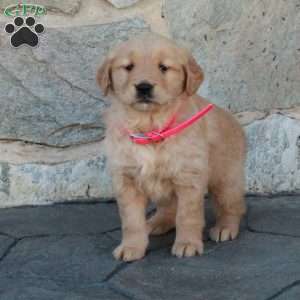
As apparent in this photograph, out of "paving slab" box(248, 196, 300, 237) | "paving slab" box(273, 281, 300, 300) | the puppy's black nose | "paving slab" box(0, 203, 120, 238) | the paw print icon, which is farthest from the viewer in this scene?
the paw print icon

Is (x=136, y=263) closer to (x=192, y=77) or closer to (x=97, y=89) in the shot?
(x=192, y=77)

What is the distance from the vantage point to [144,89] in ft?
9.66

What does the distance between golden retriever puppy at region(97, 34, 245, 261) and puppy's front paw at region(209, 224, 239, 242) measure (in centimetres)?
20

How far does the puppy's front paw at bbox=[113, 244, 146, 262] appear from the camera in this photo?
3.09 metres

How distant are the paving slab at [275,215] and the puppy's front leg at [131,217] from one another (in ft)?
2.10

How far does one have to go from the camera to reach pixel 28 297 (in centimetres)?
270

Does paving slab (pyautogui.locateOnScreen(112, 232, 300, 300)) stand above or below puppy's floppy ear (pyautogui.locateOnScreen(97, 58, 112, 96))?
below

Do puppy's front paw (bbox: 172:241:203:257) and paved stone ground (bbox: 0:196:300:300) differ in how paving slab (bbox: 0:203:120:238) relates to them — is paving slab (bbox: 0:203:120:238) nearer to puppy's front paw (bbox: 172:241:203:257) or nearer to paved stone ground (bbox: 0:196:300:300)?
paved stone ground (bbox: 0:196:300:300)

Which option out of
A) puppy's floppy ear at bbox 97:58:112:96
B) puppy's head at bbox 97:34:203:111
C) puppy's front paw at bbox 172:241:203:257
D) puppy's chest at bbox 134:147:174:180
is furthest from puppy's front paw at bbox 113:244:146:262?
puppy's floppy ear at bbox 97:58:112:96

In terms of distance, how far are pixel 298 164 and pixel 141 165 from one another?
1.26 meters

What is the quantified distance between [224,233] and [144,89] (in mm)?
865

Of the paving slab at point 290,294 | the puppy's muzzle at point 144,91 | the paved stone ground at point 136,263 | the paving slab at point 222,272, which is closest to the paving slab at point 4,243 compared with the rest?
the paved stone ground at point 136,263

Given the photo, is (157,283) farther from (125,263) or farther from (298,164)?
(298,164)

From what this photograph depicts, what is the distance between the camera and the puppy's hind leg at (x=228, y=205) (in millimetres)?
3391
